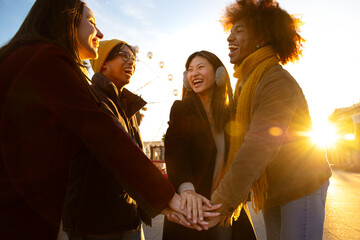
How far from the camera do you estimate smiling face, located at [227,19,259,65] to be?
2230 mm

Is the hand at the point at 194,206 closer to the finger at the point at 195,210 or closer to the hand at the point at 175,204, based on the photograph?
the finger at the point at 195,210

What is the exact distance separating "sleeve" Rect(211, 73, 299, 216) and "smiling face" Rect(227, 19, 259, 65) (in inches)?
22.5

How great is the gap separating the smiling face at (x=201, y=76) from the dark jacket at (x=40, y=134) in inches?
63.3

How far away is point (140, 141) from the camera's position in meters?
2.50

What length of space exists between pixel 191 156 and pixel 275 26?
137 centimetres

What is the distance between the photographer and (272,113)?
169 cm

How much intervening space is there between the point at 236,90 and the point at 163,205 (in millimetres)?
1507

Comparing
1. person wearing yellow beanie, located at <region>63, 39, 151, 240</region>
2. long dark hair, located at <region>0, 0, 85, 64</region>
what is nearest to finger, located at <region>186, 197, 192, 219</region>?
person wearing yellow beanie, located at <region>63, 39, 151, 240</region>

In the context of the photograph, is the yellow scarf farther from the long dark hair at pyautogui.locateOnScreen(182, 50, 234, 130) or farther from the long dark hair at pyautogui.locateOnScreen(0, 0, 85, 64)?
the long dark hair at pyautogui.locateOnScreen(0, 0, 85, 64)

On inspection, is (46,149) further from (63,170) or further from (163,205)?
(163,205)

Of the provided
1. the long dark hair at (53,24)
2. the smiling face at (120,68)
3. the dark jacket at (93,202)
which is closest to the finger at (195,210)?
the dark jacket at (93,202)

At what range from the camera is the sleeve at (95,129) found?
1.11 metres

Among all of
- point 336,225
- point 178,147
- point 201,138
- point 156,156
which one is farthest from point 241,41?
point 156,156

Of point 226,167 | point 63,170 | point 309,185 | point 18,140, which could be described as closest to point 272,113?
point 309,185
